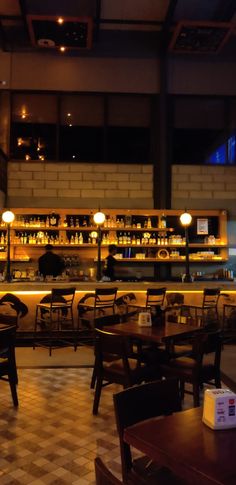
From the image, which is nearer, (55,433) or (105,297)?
(55,433)

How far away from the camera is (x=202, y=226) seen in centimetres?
988

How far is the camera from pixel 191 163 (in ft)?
32.9

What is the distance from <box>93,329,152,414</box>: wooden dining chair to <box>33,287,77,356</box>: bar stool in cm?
254

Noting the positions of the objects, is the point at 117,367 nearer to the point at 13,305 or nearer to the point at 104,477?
the point at 104,477

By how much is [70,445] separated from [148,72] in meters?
8.70

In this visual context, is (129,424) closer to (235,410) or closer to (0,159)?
(235,410)

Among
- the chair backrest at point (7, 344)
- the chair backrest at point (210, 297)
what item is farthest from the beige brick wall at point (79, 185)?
the chair backrest at point (7, 344)

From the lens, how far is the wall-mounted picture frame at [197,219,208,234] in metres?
9.87

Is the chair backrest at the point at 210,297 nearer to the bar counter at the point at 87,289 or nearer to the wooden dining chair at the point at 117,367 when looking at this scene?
the bar counter at the point at 87,289

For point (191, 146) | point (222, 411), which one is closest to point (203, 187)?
point (191, 146)

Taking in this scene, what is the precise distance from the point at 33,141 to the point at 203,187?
3941 mm

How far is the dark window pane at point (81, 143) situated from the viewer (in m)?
9.92

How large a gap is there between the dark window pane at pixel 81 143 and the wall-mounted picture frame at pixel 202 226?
2.63m

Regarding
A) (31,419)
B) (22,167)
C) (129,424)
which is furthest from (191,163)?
(129,424)
